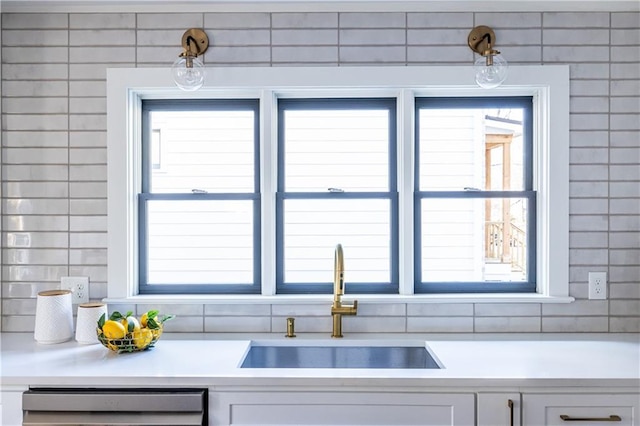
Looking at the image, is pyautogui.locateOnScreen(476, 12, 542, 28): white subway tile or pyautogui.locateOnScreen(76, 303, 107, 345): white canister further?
pyautogui.locateOnScreen(476, 12, 542, 28): white subway tile

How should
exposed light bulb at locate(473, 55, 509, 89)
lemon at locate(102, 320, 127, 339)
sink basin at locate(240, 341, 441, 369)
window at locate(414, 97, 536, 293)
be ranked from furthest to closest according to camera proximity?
window at locate(414, 97, 536, 293)
sink basin at locate(240, 341, 441, 369)
exposed light bulb at locate(473, 55, 509, 89)
lemon at locate(102, 320, 127, 339)

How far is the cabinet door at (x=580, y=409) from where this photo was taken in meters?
1.57

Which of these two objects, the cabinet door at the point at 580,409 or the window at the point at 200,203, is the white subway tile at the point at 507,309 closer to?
the cabinet door at the point at 580,409

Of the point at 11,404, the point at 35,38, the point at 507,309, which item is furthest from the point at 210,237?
the point at 507,309

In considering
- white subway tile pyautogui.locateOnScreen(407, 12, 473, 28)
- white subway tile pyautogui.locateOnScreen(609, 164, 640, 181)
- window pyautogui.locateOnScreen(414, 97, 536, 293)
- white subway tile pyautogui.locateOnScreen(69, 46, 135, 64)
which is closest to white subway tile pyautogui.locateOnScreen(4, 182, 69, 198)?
white subway tile pyautogui.locateOnScreen(69, 46, 135, 64)

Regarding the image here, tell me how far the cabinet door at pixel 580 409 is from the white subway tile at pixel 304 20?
5.63ft

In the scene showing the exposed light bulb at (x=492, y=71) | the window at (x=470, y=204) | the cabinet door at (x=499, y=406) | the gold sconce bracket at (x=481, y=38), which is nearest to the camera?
the cabinet door at (x=499, y=406)

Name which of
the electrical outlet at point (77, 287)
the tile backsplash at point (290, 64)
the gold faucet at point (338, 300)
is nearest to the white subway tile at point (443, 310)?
the tile backsplash at point (290, 64)

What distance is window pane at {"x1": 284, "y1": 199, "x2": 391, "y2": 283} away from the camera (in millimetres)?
2268

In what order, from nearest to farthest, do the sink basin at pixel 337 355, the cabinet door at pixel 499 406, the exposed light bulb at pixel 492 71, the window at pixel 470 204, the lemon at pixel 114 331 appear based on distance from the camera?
the cabinet door at pixel 499 406, the lemon at pixel 114 331, the exposed light bulb at pixel 492 71, the sink basin at pixel 337 355, the window at pixel 470 204

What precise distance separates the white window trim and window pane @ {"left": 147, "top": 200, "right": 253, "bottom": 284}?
0.40 ft

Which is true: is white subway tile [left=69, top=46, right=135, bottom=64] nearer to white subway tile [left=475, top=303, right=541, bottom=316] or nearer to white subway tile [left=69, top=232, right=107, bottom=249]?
white subway tile [left=69, top=232, right=107, bottom=249]

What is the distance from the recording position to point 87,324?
196 centimetres

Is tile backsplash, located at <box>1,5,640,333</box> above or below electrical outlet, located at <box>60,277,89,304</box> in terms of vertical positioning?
above
